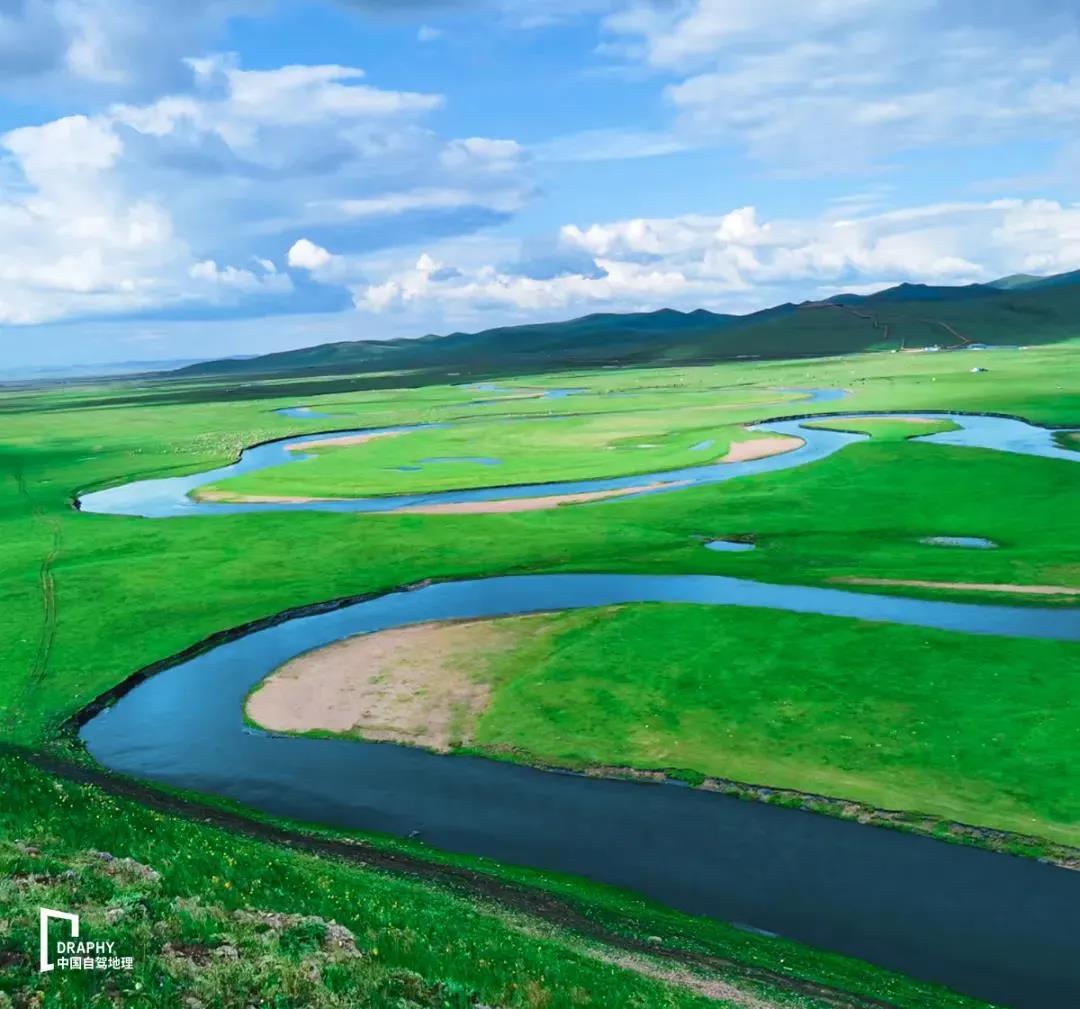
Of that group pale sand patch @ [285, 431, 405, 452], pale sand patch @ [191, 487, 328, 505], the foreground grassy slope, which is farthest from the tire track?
pale sand patch @ [285, 431, 405, 452]

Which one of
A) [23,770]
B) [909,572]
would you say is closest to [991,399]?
[909,572]

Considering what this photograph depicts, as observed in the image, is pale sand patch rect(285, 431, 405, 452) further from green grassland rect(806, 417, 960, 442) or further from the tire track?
green grassland rect(806, 417, 960, 442)

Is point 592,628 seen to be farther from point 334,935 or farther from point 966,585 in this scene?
point 334,935

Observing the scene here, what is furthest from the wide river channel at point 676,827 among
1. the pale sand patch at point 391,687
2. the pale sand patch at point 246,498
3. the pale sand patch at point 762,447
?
the pale sand patch at point 762,447

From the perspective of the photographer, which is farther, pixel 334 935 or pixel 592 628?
pixel 592 628

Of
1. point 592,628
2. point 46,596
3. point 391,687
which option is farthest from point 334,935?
point 46,596

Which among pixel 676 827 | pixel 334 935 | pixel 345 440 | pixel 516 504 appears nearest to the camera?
pixel 334 935

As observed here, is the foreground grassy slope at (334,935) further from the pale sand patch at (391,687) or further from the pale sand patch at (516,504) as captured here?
the pale sand patch at (516,504)
